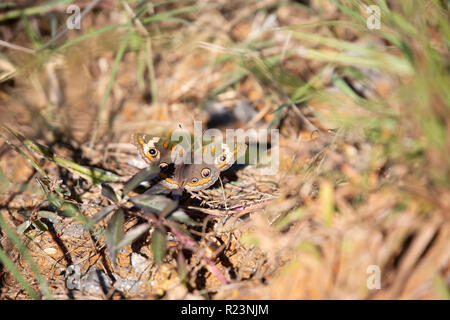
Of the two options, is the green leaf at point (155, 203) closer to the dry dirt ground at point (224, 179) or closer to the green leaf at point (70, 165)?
the dry dirt ground at point (224, 179)

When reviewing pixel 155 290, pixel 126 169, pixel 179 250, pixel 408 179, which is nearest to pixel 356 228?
pixel 408 179

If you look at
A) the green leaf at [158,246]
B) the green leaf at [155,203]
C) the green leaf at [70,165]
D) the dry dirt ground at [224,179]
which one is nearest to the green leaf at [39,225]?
the dry dirt ground at [224,179]

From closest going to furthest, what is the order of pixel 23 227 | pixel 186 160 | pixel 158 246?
pixel 158 246, pixel 23 227, pixel 186 160

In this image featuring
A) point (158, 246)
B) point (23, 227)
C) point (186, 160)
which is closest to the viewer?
point (158, 246)

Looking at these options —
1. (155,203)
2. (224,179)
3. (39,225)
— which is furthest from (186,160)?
(39,225)

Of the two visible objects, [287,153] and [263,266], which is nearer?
[263,266]

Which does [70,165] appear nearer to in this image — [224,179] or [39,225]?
[39,225]
